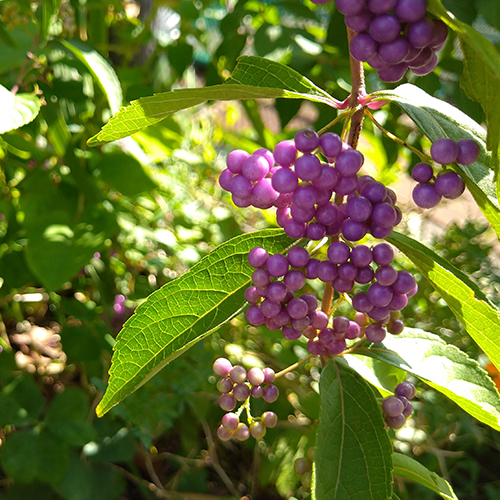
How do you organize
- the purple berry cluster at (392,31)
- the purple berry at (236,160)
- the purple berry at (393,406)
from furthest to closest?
the purple berry at (393,406), the purple berry at (236,160), the purple berry cluster at (392,31)

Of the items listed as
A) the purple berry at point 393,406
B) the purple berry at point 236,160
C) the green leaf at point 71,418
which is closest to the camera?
the purple berry at point 236,160

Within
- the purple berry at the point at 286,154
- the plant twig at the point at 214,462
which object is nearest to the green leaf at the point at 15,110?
the purple berry at the point at 286,154

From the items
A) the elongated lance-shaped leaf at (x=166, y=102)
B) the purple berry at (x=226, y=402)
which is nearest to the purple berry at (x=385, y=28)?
the elongated lance-shaped leaf at (x=166, y=102)

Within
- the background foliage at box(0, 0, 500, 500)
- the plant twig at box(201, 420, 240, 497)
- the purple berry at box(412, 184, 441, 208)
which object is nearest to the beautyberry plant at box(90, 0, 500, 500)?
the purple berry at box(412, 184, 441, 208)

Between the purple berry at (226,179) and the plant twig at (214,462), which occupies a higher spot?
the purple berry at (226,179)

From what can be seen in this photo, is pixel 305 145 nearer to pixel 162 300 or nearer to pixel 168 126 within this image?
pixel 162 300

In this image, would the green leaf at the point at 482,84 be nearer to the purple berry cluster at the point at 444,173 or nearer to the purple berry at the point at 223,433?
the purple berry cluster at the point at 444,173

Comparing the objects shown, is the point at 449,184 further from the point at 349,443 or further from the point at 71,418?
the point at 71,418

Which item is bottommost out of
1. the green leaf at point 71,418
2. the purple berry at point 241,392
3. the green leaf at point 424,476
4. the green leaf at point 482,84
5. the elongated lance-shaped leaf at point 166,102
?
the green leaf at point 71,418

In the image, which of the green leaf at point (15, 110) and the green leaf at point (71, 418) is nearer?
the green leaf at point (15, 110)
